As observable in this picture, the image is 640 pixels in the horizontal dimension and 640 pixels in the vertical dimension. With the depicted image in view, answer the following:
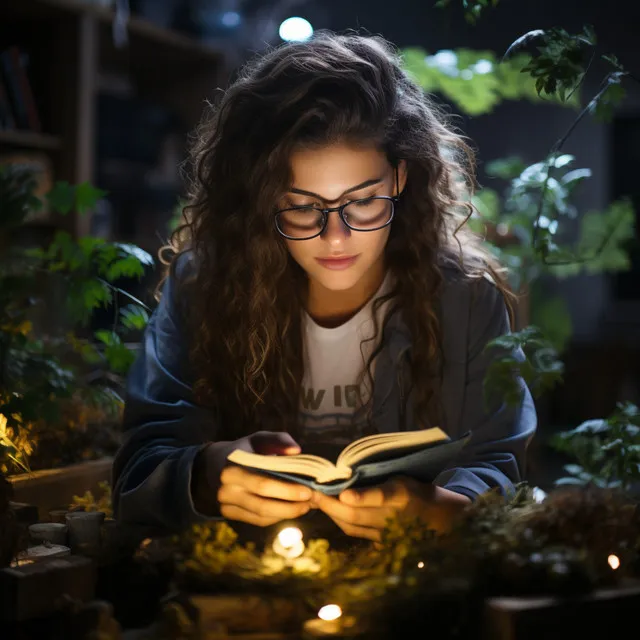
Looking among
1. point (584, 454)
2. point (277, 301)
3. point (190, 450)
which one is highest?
point (277, 301)

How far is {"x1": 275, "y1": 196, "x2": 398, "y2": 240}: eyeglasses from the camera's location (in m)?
1.29

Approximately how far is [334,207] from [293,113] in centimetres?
16

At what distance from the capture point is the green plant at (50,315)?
130cm

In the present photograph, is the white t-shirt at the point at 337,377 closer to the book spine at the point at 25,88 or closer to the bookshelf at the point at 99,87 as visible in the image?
the bookshelf at the point at 99,87

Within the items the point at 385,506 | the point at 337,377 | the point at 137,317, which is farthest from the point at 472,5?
the point at 137,317

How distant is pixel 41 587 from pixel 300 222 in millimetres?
636

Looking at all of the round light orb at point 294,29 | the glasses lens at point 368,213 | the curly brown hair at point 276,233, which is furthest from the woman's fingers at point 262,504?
the round light orb at point 294,29

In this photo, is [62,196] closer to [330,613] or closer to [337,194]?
[337,194]

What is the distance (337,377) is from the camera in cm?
155

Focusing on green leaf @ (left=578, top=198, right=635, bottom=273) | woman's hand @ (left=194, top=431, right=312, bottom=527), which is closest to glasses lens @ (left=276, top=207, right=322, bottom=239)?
woman's hand @ (left=194, top=431, right=312, bottom=527)

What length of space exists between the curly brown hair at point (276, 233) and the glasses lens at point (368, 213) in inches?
3.7

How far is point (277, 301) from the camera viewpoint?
1.51 m

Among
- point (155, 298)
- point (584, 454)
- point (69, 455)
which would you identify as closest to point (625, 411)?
point (584, 454)

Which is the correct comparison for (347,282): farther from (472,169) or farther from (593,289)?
(593,289)
